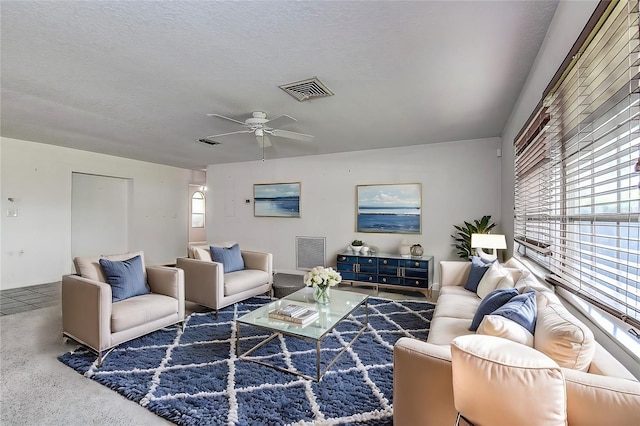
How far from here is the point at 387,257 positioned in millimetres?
5059

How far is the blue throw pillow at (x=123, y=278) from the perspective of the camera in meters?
2.96

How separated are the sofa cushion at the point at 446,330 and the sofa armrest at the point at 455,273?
1.27m

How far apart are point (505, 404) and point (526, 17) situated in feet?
6.91

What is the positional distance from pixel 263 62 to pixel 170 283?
94.6 inches

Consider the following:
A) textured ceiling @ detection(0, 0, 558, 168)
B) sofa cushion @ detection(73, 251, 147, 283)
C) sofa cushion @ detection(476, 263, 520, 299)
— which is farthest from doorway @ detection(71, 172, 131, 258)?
sofa cushion @ detection(476, 263, 520, 299)

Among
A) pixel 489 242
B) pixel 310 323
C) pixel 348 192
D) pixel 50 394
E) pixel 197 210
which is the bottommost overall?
pixel 50 394

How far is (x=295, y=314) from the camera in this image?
272 centimetres

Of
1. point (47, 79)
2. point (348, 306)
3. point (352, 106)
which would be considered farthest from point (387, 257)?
point (47, 79)

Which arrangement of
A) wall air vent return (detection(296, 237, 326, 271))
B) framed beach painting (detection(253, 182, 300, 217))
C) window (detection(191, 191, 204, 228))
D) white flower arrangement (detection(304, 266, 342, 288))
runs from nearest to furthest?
white flower arrangement (detection(304, 266, 342, 288))
wall air vent return (detection(296, 237, 326, 271))
framed beach painting (detection(253, 182, 300, 217))
window (detection(191, 191, 204, 228))

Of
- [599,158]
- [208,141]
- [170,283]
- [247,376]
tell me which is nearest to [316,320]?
[247,376]

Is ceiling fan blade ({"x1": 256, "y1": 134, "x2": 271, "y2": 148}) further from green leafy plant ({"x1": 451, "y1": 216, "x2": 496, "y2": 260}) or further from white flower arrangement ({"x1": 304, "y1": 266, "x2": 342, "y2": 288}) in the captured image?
green leafy plant ({"x1": 451, "y1": 216, "x2": 496, "y2": 260})

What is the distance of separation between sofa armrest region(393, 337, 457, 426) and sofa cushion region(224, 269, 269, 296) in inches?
110

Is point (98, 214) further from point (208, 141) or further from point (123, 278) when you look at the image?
point (123, 278)

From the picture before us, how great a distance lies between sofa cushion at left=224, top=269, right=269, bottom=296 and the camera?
3.86 metres
